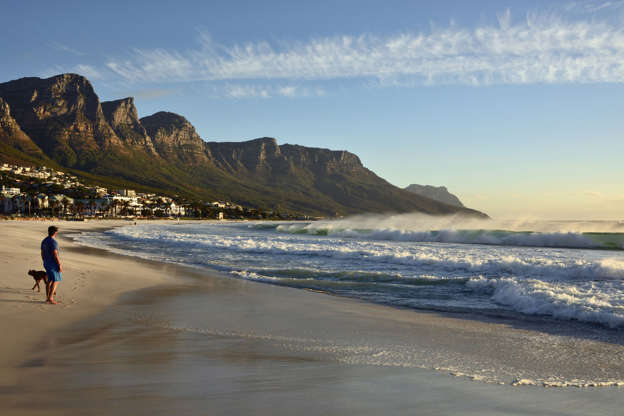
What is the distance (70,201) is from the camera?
14988 cm

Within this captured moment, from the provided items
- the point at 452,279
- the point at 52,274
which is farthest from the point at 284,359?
the point at 452,279

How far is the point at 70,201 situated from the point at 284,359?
16770cm

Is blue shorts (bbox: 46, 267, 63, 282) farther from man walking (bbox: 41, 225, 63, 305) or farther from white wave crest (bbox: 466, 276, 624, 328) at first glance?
white wave crest (bbox: 466, 276, 624, 328)

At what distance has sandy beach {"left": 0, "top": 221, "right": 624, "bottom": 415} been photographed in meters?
4.44

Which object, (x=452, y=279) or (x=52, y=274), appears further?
(x=452, y=279)

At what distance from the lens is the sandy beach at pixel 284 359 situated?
14.6 ft

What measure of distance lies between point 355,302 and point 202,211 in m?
184

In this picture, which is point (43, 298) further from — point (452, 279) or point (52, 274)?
point (452, 279)

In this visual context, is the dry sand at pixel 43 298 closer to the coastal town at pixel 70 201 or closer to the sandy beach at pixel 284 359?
the sandy beach at pixel 284 359

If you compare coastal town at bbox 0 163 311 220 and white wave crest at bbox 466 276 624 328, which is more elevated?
coastal town at bbox 0 163 311 220

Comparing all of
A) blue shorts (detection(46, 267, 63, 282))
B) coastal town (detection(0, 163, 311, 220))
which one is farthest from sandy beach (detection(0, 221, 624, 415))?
coastal town (detection(0, 163, 311, 220))

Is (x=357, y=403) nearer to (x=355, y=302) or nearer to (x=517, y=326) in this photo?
(x=517, y=326)

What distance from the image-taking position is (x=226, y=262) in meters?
20.5

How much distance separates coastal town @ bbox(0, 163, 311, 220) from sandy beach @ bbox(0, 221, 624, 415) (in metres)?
137
